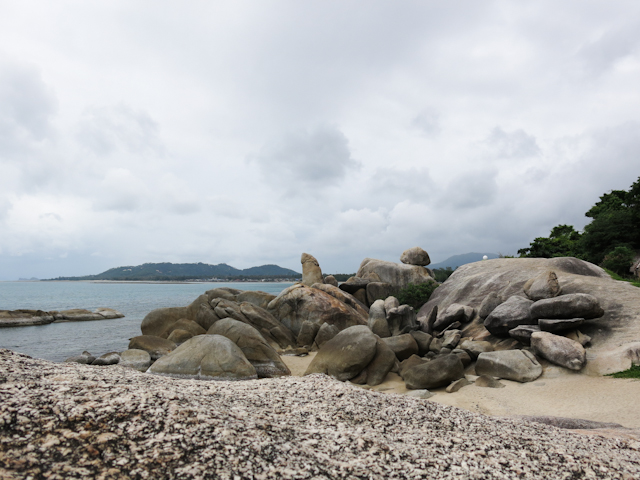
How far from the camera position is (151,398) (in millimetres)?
4574

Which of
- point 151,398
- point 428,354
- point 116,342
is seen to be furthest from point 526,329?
point 116,342

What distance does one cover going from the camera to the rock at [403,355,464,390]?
10.4 m

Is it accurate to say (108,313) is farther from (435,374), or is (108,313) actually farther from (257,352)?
(435,374)

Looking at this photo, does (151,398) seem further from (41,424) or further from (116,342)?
(116,342)

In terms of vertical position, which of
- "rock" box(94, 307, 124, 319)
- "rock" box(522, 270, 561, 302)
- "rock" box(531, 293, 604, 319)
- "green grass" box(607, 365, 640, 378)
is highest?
"rock" box(522, 270, 561, 302)

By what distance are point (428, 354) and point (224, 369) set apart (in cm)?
790

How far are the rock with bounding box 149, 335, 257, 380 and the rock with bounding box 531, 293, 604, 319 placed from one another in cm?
1040

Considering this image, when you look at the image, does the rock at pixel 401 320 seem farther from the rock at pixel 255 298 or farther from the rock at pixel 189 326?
the rock at pixel 189 326

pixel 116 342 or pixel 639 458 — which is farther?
pixel 116 342

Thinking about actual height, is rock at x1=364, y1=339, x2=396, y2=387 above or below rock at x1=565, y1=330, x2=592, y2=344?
below

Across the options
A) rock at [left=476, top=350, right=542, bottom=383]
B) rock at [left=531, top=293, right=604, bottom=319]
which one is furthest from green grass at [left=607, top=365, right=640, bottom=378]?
rock at [left=531, top=293, right=604, bottom=319]

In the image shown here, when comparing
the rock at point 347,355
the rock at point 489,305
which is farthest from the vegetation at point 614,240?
the rock at point 347,355

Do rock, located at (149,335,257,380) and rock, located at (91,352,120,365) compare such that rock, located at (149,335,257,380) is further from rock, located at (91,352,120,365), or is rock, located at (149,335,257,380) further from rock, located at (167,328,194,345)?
rock, located at (167,328,194,345)

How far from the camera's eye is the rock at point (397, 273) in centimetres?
2609
